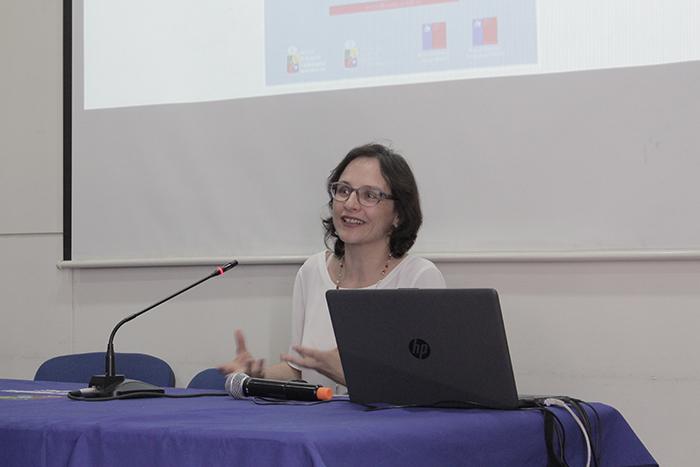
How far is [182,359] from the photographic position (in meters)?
3.06

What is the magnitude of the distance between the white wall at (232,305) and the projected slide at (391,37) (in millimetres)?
626

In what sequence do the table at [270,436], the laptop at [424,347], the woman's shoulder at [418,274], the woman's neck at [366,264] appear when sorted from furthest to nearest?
the woman's neck at [366,264] → the woman's shoulder at [418,274] → the laptop at [424,347] → the table at [270,436]

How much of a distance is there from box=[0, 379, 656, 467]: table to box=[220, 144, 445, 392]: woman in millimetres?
793

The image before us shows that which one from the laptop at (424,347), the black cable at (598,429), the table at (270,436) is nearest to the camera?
the table at (270,436)

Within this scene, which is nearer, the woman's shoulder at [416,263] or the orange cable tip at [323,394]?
the orange cable tip at [323,394]

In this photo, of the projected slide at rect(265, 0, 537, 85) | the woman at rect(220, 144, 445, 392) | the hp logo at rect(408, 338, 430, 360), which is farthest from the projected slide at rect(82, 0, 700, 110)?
the hp logo at rect(408, 338, 430, 360)

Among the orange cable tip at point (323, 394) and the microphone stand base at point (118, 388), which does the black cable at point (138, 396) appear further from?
the orange cable tip at point (323, 394)

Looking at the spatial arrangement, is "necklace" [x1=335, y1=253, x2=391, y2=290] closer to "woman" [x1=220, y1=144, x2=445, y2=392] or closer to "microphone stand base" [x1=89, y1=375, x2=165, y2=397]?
"woman" [x1=220, y1=144, x2=445, y2=392]

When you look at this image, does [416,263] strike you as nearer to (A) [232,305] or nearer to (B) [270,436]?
(A) [232,305]

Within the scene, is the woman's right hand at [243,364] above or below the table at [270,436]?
above

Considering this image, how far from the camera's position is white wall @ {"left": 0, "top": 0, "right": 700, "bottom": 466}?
2488 mm

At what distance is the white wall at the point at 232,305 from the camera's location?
249 cm

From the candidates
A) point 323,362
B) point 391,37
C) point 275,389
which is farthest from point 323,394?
point 391,37

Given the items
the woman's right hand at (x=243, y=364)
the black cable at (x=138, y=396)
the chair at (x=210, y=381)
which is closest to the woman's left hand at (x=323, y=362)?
the woman's right hand at (x=243, y=364)
